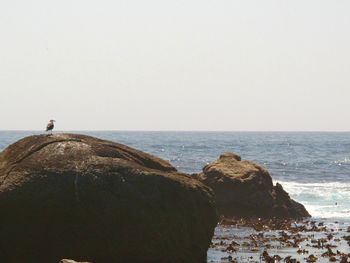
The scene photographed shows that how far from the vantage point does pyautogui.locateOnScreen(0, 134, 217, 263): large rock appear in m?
15.6

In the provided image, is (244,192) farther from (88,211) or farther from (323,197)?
(88,211)

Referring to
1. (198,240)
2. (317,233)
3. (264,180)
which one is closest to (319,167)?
(264,180)

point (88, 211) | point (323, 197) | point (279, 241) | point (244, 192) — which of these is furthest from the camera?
point (323, 197)

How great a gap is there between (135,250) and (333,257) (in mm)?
7086

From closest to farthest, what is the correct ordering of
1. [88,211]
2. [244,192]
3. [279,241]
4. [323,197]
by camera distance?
1. [88,211]
2. [279,241]
3. [244,192]
4. [323,197]

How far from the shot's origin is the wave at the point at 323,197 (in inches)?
1357

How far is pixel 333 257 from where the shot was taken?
20078mm

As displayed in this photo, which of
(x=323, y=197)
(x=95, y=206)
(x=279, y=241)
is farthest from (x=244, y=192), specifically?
(x=95, y=206)

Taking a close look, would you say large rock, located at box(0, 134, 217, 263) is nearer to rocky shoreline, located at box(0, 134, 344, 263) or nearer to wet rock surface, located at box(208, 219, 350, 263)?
rocky shoreline, located at box(0, 134, 344, 263)

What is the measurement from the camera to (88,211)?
1561 centimetres

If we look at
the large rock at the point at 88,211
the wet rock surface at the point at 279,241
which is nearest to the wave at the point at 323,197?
the wet rock surface at the point at 279,241

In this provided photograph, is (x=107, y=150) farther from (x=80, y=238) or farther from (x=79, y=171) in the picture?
(x=80, y=238)

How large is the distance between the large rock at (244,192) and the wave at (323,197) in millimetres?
3503

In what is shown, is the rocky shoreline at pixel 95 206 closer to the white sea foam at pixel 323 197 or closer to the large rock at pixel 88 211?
the large rock at pixel 88 211
